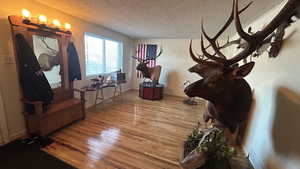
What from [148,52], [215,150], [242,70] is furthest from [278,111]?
[148,52]

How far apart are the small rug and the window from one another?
2180 mm

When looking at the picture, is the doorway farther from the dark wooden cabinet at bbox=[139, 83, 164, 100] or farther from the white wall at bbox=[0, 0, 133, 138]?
the dark wooden cabinet at bbox=[139, 83, 164, 100]

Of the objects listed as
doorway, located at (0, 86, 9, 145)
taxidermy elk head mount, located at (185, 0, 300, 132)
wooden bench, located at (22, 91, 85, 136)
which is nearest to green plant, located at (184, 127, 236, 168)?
taxidermy elk head mount, located at (185, 0, 300, 132)

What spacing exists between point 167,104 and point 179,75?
1.58m

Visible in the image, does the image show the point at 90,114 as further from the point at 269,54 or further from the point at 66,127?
the point at 269,54

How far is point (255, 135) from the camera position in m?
1.68

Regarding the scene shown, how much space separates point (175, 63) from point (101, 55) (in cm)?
289

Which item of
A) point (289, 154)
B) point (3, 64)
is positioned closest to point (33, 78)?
point (3, 64)

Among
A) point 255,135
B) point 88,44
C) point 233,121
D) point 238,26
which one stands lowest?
point 255,135

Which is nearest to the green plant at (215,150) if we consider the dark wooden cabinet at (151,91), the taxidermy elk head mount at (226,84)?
the taxidermy elk head mount at (226,84)

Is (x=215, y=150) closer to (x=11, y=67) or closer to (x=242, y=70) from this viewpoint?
(x=242, y=70)

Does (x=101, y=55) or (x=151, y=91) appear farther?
(x=151, y=91)

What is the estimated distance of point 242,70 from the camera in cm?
114

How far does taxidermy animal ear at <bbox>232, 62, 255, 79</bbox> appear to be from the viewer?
1.12m
